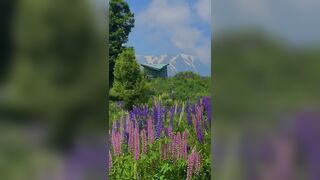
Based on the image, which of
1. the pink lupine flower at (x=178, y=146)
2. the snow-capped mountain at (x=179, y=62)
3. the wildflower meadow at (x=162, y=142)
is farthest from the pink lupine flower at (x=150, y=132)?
the snow-capped mountain at (x=179, y=62)

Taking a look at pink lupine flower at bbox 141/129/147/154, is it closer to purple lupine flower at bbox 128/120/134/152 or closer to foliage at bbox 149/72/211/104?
purple lupine flower at bbox 128/120/134/152

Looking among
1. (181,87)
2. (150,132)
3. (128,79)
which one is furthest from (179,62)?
(150,132)

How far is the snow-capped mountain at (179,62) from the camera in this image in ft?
5.62

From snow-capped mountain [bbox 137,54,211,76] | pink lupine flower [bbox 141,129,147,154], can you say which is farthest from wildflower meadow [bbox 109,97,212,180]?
snow-capped mountain [bbox 137,54,211,76]

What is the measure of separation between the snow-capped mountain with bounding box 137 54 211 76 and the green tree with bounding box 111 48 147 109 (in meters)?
0.04

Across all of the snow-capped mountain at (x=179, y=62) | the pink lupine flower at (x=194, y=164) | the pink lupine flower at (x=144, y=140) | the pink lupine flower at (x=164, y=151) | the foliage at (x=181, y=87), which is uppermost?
the snow-capped mountain at (x=179, y=62)

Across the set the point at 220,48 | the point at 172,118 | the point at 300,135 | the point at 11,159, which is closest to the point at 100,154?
the point at 11,159

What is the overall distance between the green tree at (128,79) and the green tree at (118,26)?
2cm

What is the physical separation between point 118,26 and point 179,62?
0.28 metres

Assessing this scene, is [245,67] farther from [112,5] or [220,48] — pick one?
[112,5]

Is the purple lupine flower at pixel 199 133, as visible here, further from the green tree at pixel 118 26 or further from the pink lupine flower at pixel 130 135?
the green tree at pixel 118 26

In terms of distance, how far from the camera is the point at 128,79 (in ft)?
5.98

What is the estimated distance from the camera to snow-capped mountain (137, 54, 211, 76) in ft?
5.62

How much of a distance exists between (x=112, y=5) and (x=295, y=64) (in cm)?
74
